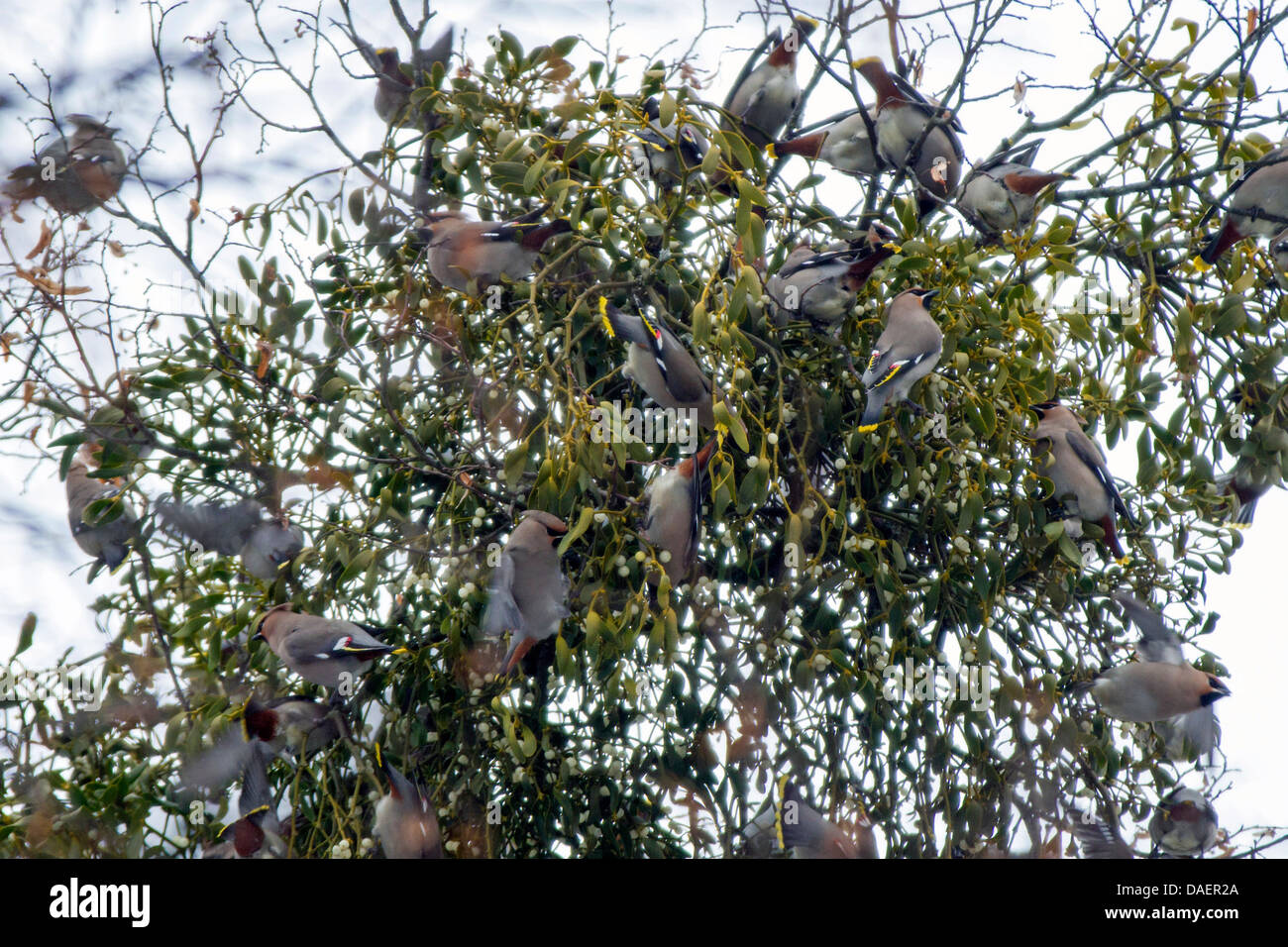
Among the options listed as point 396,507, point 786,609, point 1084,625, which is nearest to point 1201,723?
point 1084,625

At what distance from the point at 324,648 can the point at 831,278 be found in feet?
1.98

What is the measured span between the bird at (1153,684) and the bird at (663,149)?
644mm

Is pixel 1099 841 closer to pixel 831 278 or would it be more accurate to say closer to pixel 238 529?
pixel 831 278

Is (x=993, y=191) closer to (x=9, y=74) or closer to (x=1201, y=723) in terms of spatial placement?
(x=1201, y=723)

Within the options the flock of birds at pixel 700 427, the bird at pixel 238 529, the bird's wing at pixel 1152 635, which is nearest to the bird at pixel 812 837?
the flock of birds at pixel 700 427

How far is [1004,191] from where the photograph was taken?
45.8 inches

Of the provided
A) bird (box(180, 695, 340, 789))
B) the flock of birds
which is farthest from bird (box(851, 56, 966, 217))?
bird (box(180, 695, 340, 789))

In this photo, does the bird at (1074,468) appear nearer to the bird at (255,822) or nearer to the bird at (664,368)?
the bird at (664,368)

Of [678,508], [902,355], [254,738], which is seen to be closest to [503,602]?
[678,508]

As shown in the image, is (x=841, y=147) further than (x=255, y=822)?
Yes

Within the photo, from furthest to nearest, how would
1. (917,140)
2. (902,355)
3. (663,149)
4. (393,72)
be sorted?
(393,72) < (917,140) < (663,149) < (902,355)

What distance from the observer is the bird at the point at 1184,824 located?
115 cm

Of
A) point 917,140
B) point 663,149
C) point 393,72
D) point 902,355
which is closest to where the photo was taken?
point 902,355

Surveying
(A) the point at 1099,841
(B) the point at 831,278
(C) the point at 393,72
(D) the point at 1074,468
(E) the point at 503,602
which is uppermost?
(C) the point at 393,72
